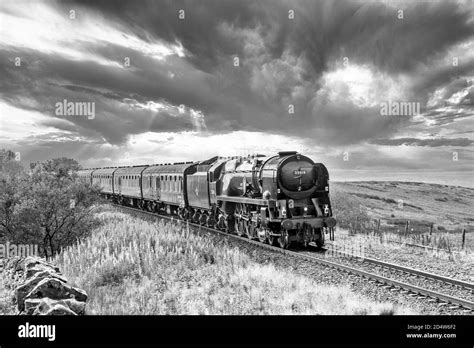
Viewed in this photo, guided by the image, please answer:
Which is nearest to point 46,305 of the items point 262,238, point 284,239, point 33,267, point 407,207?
point 33,267

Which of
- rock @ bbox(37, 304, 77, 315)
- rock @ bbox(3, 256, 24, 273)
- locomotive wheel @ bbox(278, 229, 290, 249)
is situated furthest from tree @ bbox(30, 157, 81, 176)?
rock @ bbox(37, 304, 77, 315)

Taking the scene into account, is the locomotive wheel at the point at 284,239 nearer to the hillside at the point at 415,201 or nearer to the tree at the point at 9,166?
the tree at the point at 9,166

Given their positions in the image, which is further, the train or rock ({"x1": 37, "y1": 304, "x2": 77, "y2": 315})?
the train

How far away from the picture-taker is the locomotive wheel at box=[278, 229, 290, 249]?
17188 mm

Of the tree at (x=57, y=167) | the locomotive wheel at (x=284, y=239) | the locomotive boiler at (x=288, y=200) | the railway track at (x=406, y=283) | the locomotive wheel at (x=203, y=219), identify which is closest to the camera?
the railway track at (x=406, y=283)

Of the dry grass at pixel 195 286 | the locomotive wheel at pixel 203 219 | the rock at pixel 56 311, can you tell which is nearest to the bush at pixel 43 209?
the dry grass at pixel 195 286

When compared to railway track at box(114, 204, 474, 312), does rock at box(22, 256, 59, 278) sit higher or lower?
higher

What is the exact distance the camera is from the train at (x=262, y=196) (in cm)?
1761

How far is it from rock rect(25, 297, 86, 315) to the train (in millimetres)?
9834

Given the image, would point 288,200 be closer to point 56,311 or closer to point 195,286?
point 195,286

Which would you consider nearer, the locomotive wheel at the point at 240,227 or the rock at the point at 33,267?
the rock at the point at 33,267

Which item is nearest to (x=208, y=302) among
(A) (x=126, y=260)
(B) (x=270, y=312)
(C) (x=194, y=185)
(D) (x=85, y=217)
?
(B) (x=270, y=312)

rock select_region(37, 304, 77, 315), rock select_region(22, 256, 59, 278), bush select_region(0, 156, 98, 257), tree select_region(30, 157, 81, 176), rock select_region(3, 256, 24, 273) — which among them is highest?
tree select_region(30, 157, 81, 176)

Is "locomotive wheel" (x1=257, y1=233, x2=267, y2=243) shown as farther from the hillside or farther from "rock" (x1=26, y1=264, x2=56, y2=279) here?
the hillside
